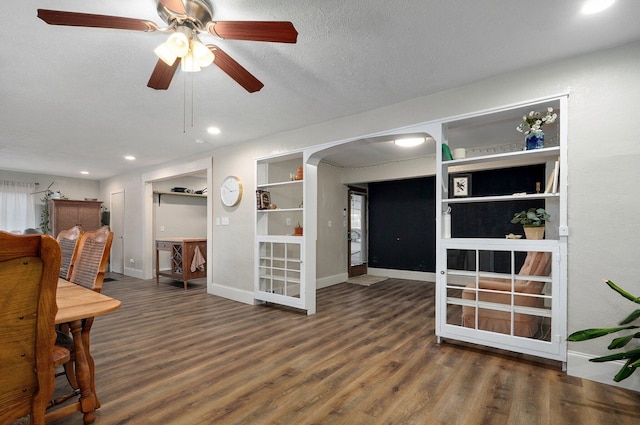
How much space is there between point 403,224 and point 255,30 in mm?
5684

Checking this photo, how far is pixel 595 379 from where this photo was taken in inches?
88.4

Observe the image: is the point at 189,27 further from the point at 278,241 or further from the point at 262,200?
the point at 278,241

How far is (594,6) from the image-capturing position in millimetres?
1820

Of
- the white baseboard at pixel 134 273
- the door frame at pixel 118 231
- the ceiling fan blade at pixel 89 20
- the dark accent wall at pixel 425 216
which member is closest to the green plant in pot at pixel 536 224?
the dark accent wall at pixel 425 216

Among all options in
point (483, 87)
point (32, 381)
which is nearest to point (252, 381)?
point (32, 381)

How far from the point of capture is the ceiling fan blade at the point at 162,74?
201 centimetres

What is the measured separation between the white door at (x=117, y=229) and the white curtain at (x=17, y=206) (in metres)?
1.58

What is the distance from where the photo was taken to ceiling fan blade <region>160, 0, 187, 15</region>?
1.58 meters

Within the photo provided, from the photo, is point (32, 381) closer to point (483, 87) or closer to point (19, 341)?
point (19, 341)

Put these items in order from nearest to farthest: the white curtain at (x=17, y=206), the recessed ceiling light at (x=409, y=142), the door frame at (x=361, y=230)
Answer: the recessed ceiling light at (x=409, y=142), the door frame at (x=361, y=230), the white curtain at (x=17, y=206)

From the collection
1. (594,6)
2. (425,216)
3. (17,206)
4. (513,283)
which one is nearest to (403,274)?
(425,216)

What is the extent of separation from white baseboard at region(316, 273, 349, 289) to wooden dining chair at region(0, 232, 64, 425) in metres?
4.63

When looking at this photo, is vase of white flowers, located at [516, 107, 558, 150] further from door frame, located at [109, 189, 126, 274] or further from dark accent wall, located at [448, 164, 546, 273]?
door frame, located at [109, 189, 126, 274]

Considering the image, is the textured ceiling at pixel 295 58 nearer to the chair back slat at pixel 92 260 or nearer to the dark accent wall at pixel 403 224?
the chair back slat at pixel 92 260
